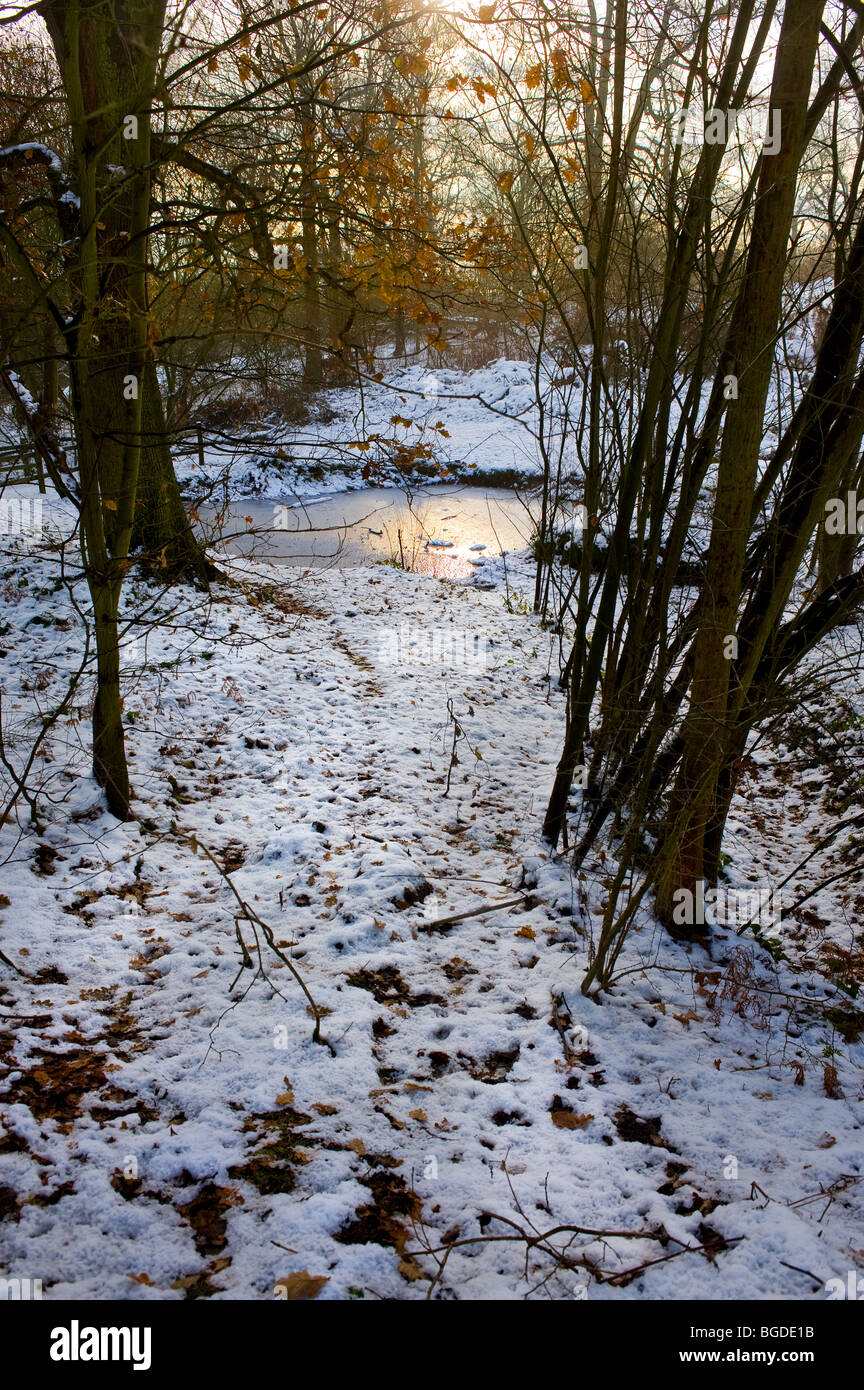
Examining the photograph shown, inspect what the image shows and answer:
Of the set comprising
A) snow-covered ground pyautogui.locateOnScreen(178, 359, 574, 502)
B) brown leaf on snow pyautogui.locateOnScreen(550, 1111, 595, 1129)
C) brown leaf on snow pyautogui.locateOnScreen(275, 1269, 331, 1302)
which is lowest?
brown leaf on snow pyautogui.locateOnScreen(550, 1111, 595, 1129)

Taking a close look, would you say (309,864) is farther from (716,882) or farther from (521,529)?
(521,529)

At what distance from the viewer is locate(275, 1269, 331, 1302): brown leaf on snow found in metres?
2.05

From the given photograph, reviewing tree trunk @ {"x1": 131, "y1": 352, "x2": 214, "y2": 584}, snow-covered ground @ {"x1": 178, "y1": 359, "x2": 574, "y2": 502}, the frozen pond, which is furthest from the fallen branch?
snow-covered ground @ {"x1": 178, "y1": 359, "x2": 574, "y2": 502}

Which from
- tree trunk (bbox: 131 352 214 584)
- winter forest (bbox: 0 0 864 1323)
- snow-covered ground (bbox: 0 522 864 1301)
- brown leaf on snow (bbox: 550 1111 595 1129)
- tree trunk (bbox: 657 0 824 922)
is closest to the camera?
snow-covered ground (bbox: 0 522 864 1301)

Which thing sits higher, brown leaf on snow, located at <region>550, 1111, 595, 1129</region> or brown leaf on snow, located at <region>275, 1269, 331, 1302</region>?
brown leaf on snow, located at <region>275, 1269, 331, 1302</region>

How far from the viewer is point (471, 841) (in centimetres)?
520

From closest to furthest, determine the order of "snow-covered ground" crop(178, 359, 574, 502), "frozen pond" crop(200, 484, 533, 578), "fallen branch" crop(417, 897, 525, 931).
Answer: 1. "fallen branch" crop(417, 897, 525, 931)
2. "frozen pond" crop(200, 484, 533, 578)
3. "snow-covered ground" crop(178, 359, 574, 502)

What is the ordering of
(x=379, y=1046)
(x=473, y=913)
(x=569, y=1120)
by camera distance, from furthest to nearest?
(x=473, y=913) < (x=379, y=1046) < (x=569, y=1120)

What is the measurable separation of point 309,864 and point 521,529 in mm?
12647

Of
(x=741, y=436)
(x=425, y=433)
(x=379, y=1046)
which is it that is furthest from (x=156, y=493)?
(x=425, y=433)

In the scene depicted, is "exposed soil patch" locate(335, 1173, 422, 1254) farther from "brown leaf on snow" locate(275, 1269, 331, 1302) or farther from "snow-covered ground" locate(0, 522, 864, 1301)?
"brown leaf on snow" locate(275, 1269, 331, 1302)

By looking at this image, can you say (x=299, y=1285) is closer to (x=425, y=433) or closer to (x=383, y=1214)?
(x=383, y=1214)

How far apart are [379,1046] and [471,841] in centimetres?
210

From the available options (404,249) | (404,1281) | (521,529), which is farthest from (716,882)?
(521,529)
